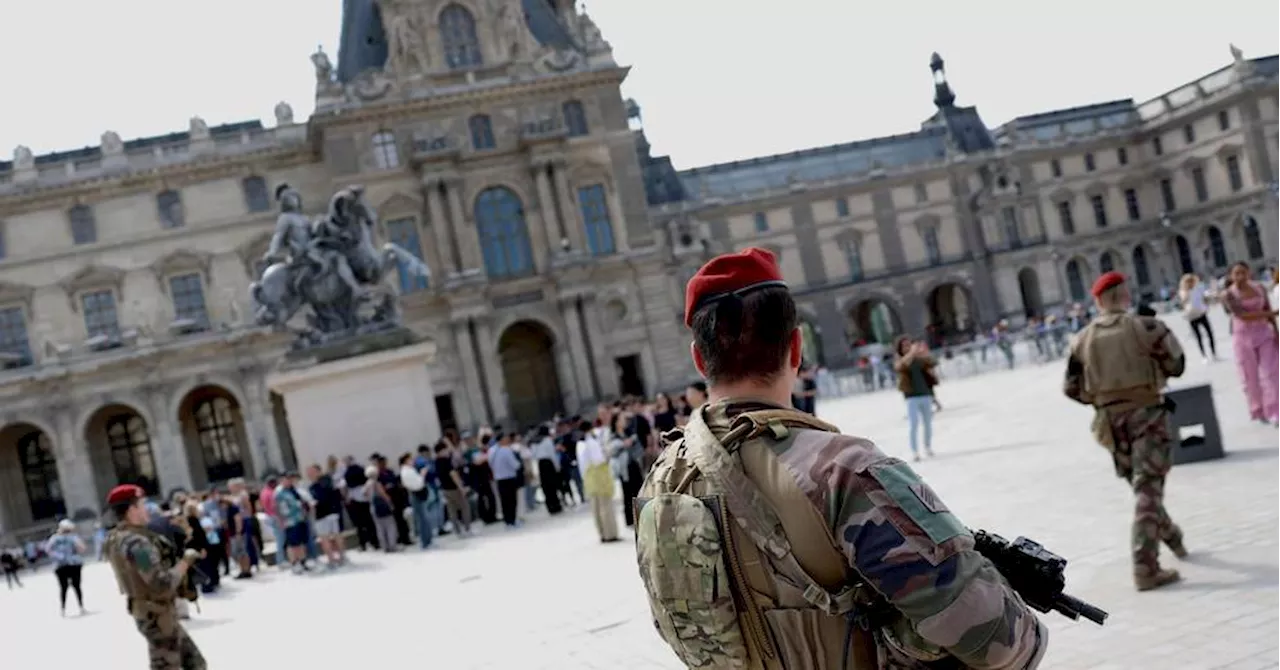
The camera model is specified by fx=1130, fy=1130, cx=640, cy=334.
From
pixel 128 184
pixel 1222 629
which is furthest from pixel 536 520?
pixel 128 184

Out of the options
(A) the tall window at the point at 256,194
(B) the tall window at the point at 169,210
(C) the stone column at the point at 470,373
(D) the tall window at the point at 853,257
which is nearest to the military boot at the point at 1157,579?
(C) the stone column at the point at 470,373

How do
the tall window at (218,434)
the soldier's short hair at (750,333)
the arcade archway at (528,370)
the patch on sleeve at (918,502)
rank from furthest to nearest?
the tall window at (218,434), the arcade archway at (528,370), the soldier's short hair at (750,333), the patch on sleeve at (918,502)

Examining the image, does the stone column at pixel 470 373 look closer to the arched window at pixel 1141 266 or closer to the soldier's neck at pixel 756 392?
the soldier's neck at pixel 756 392

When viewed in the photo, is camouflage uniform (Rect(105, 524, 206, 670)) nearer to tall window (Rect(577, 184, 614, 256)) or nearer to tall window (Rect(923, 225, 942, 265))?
tall window (Rect(577, 184, 614, 256))

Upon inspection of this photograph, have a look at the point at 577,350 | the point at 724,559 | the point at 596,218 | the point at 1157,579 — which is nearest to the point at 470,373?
the point at 577,350

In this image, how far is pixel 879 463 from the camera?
2285 mm

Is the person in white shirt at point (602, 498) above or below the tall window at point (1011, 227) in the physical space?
below

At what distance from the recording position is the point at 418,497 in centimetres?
1677

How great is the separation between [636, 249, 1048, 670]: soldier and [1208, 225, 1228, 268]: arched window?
78.6 m

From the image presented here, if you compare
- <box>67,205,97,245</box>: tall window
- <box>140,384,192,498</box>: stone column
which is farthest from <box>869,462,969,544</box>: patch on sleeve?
<box>67,205,97,245</box>: tall window

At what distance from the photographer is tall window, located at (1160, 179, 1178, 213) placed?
7494 cm

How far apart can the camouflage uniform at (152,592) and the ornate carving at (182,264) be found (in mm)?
37682

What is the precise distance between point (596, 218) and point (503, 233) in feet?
11.7

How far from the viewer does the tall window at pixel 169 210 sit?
140 ft
